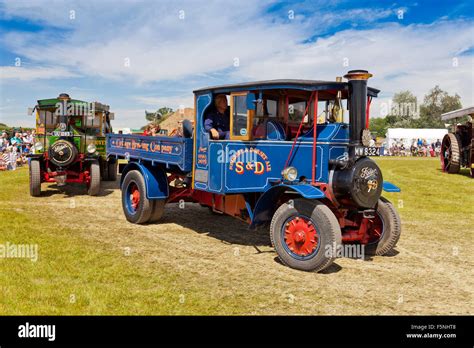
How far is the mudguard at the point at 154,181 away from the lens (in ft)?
25.8

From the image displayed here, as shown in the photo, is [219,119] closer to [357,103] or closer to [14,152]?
[357,103]

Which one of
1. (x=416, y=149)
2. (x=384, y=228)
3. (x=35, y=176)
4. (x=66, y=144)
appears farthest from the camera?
(x=416, y=149)

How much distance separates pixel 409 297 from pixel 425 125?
7224 cm

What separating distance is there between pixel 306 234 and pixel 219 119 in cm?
253

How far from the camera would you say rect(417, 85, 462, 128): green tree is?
69.2 metres

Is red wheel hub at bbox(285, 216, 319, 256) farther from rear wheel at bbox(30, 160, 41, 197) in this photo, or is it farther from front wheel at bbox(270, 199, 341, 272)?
rear wheel at bbox(30, 160, 41, 197)

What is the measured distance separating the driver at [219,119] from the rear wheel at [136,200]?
2096mm

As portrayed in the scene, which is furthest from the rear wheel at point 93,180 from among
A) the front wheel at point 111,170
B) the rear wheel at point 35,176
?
the front wheel at point 111,170

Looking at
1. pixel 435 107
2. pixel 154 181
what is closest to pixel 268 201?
pixel 154 181

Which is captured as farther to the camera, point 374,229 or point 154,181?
point 154,181

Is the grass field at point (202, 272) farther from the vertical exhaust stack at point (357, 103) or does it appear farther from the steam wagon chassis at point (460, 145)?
the steam wagon chassis at point (460, 145)

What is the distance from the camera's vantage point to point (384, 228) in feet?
19.9

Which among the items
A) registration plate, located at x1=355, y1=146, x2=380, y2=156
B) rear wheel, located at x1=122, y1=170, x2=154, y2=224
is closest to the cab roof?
registration plate, located at x1=355, y1=146, x2=380, y2=156

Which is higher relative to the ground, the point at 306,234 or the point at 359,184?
the point at 359,184
